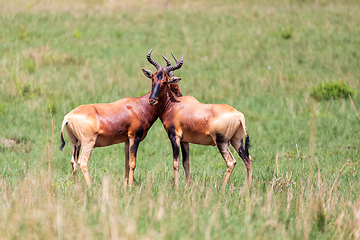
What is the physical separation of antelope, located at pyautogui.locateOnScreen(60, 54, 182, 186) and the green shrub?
26.8 ft

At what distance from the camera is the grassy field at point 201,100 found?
5316mm

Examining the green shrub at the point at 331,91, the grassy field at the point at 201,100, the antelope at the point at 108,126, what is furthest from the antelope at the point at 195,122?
the green shrub at the point at 331,91

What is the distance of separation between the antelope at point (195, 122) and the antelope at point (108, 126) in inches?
14.1

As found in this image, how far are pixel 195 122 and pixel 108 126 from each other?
1.37m

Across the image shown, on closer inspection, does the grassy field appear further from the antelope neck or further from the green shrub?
the antelope neck

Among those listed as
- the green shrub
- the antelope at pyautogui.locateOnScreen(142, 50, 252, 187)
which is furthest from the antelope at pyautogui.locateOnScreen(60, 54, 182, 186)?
the green shrub

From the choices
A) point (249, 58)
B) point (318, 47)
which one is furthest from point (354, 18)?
point (249, 58)

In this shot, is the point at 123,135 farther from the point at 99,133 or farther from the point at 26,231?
the point at 26,231

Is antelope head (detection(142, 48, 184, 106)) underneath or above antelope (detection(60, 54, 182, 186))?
above

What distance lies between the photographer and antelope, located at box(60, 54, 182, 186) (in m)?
7.32

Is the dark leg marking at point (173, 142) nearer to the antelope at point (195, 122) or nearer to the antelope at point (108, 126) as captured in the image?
the antelope at point (195, 122)

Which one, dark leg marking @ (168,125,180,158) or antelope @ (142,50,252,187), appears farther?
dark leg marking @ (168,125,180,158)

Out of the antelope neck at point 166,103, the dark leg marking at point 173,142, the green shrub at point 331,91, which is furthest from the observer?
the green shrub at point 331,91

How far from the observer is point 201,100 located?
564 inches
